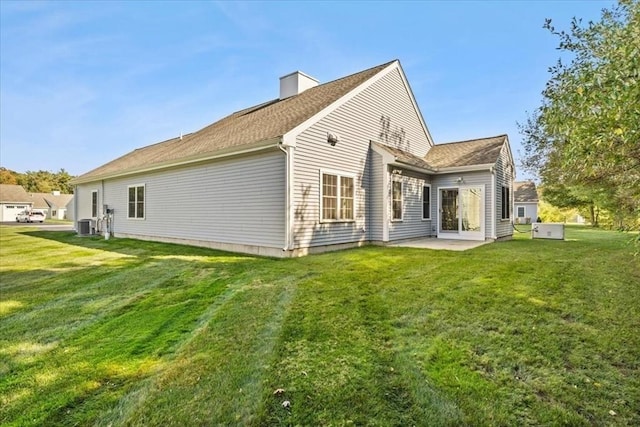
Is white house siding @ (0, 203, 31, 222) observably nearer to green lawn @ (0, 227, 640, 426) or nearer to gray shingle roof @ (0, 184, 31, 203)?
gray shingle roof @ (0, 184, 31, 203)

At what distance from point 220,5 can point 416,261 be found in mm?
11257

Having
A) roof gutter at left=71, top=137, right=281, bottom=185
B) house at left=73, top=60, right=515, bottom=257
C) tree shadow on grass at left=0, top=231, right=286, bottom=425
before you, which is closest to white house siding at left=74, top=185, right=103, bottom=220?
house at left=73, top=60, right=515, bottom=257

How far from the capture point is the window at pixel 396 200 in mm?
10789

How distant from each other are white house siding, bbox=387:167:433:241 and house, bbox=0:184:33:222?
54.0m

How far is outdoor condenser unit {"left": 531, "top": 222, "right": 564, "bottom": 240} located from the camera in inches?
514

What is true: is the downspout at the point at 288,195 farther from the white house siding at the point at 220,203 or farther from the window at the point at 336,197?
the window at the point at 336,197

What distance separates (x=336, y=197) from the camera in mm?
9547

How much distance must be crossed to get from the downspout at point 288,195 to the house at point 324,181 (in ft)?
0.09

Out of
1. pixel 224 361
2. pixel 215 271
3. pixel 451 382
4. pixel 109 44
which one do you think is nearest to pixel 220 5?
pixel 109 44

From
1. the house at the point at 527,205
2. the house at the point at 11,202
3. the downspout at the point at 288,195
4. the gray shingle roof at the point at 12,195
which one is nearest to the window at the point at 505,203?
the downspout at the point at 288,195

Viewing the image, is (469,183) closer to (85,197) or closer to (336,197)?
(336,197)

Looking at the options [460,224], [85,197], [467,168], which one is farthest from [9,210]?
[467,168]

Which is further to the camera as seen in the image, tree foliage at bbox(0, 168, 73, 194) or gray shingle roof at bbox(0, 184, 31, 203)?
tree foliage at bbox(0, 168, 73, 194)

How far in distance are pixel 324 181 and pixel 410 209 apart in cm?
412
